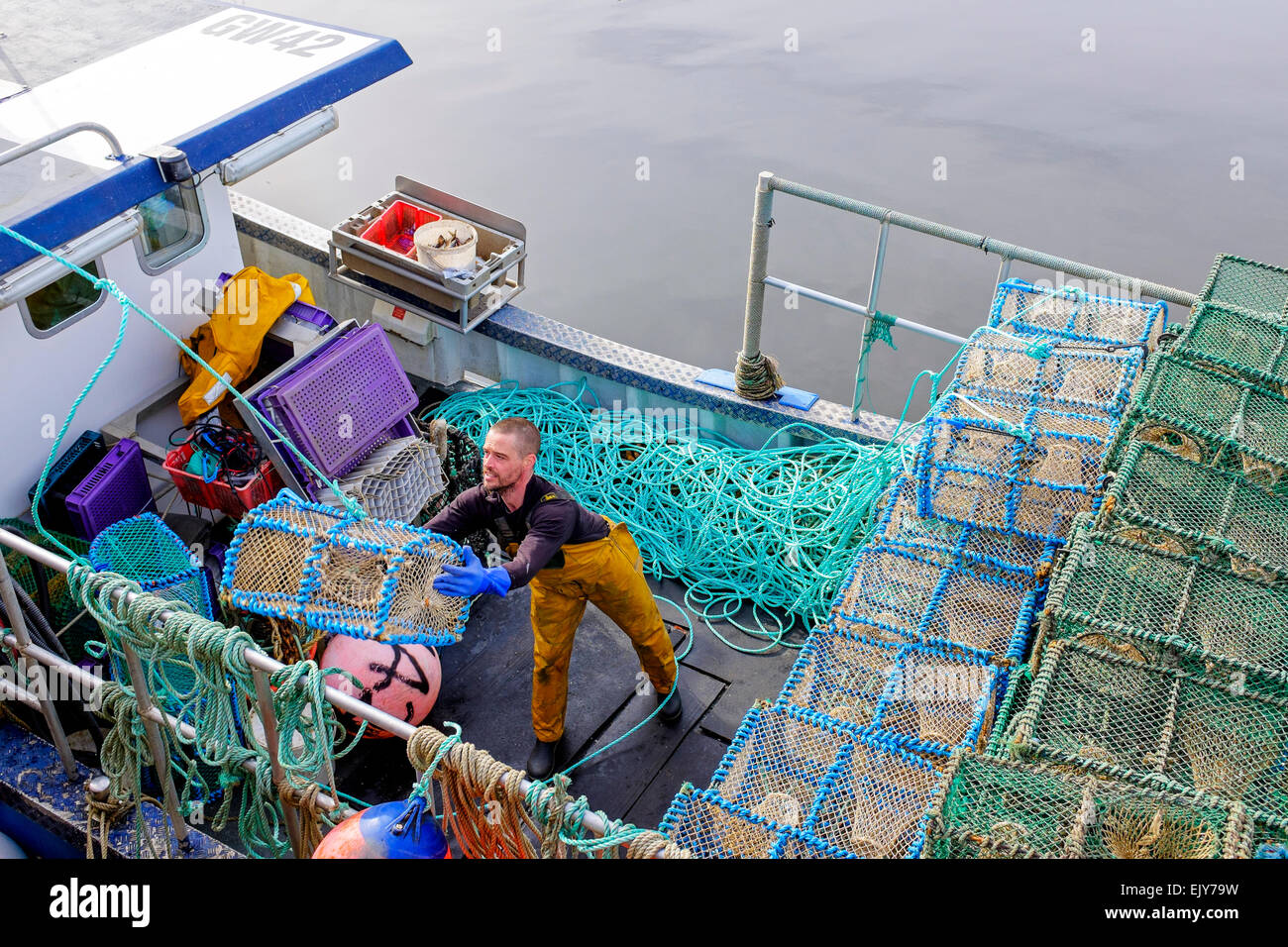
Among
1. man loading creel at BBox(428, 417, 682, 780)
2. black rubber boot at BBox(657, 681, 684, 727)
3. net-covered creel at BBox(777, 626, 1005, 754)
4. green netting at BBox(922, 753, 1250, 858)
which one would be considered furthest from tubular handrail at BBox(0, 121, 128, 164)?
green netting at BBox(922, 753, 1250, 858)

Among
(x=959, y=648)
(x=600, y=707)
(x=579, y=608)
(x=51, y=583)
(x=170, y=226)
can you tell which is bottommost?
(x=600, y=707)

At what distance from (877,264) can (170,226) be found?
3841 mm

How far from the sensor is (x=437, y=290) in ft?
21.5

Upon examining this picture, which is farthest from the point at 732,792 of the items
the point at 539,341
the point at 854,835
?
the point at 539,341

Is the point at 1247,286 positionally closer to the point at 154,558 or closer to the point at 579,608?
the point at 579,608

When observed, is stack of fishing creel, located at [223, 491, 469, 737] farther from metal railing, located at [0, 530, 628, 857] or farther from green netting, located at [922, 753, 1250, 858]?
green netting, located at [922, 753, 1250, 858]

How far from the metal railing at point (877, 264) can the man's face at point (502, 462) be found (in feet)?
8.39

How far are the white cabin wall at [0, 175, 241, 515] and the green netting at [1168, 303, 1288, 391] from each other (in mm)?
4966

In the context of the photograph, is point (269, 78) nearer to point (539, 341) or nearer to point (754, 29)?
point (539, 341)

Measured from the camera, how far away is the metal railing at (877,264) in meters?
5.72

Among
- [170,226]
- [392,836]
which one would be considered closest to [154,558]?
[170,226]

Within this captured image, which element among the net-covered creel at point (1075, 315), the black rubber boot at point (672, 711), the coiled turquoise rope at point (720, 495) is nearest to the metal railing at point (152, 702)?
the black rubber boot at point (672, 711)

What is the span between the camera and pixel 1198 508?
4.23 m
